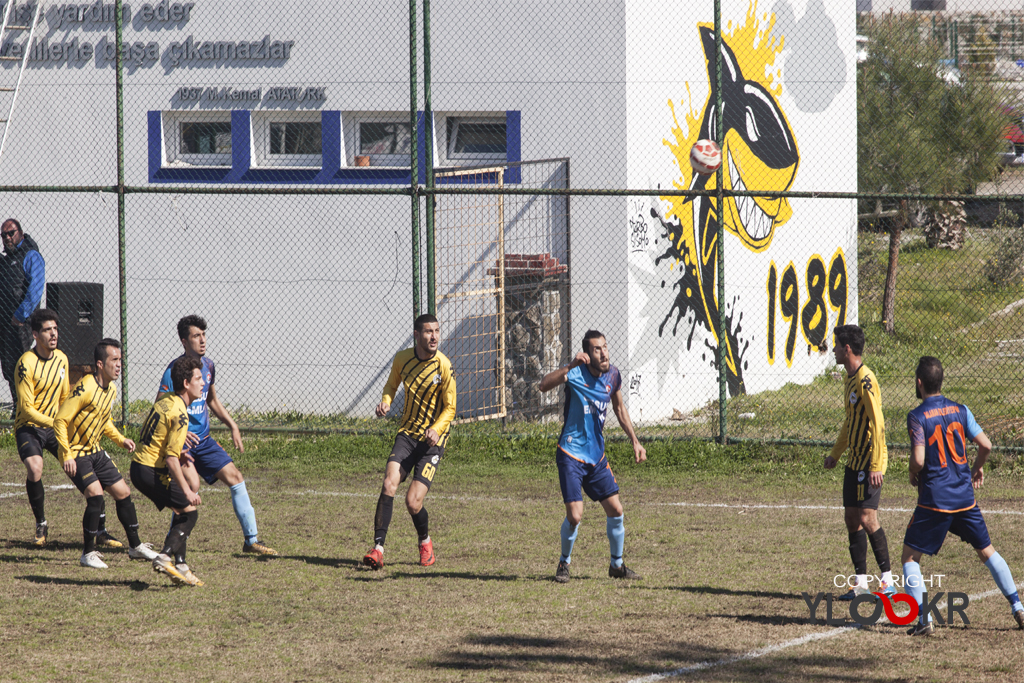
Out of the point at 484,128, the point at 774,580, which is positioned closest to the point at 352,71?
the point at 484,128

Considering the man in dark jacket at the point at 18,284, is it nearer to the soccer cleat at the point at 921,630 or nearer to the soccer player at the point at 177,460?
the soccer player at the point at 177,460

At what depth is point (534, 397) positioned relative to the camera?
16.1 m

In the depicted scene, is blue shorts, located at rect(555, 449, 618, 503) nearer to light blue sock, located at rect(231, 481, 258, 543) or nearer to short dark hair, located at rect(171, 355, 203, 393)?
light blue sock, located at rect(231, 481, 258, 543)

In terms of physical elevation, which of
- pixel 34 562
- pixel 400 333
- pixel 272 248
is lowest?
pixel 34 562

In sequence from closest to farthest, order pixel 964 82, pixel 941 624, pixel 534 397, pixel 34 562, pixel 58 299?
pixel 941 624 → pixel 34 562 → pixel 58 299 → pixel 534 397 → pixel 964 82

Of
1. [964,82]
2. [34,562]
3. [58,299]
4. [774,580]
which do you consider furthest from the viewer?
[964,82]

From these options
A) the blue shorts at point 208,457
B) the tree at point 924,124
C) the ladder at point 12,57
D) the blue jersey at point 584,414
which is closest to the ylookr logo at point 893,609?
the blue jersey at point 584,414

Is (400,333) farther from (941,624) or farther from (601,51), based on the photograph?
(941,624)

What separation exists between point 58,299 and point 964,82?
18.5m

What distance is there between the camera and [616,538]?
880cm

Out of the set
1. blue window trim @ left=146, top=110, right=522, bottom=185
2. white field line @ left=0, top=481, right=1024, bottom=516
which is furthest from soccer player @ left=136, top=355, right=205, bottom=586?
blue window trim @ left=146, top=110, right=522, bottom=185

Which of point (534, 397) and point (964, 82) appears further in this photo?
point (964, 82)

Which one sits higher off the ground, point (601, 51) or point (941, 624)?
point (601, 51)

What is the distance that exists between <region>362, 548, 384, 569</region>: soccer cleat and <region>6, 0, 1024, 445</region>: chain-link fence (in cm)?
526
